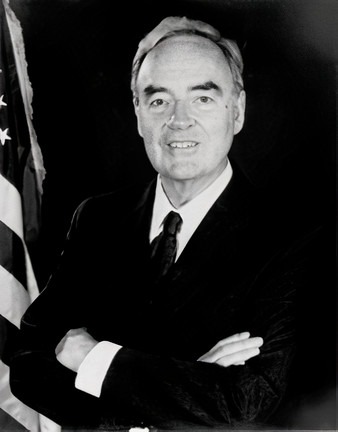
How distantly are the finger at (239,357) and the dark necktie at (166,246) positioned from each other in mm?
379

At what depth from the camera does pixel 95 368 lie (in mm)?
2225

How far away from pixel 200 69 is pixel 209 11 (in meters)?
0.25

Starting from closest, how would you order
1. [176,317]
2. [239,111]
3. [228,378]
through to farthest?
[228,378]
[176,317]
[239,111]

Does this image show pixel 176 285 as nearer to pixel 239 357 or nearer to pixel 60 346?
pixel 239 357

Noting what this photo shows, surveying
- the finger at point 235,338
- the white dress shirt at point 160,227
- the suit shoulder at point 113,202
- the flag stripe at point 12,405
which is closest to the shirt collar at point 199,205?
the white dress shirt at point 160,227

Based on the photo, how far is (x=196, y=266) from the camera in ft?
7.54

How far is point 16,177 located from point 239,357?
3.55 feet

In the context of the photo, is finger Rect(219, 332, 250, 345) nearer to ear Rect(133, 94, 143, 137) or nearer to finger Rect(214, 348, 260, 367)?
finger Rect(214, 348, 260, 367)

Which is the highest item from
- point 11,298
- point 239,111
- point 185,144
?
point 239,111

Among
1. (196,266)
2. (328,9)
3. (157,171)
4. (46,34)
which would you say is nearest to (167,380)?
(196,266)

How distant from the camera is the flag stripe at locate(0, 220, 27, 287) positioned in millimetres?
2400

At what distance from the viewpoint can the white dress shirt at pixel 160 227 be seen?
7.30 ft

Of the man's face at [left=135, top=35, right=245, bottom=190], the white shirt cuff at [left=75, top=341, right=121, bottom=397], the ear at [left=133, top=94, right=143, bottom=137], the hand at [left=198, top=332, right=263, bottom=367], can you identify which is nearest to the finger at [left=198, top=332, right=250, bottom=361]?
the hand at [left=198, top=332, right=263, bottom=367]

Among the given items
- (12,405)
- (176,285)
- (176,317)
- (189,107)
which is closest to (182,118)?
(189,107)
